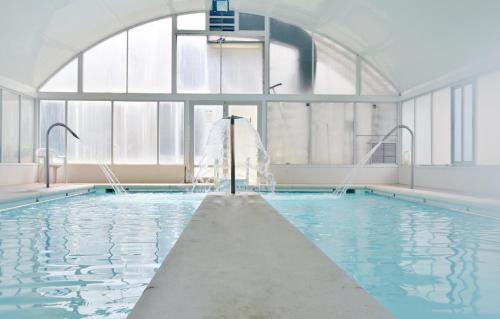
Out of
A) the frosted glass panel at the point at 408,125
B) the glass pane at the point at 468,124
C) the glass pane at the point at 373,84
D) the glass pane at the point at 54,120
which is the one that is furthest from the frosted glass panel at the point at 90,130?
the glass pane at the point at 468,124

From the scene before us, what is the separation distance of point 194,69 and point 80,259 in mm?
9636

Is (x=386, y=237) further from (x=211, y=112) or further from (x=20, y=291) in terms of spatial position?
(x=211, y=112)

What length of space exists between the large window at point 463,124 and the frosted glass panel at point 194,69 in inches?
240

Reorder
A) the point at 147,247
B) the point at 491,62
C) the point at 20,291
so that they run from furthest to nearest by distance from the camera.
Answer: the point at 491,62
the point at 147,247
the point at 20,291

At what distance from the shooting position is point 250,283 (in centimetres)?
196

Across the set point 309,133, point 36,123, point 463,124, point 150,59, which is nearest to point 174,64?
point 150,59

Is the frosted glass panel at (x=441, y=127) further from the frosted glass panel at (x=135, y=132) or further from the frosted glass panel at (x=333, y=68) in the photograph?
the frosted glass panel at (x=135, y=132)

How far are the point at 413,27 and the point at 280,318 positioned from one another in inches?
356

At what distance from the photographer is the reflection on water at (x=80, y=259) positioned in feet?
7.73

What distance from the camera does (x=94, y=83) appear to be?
1233 cm

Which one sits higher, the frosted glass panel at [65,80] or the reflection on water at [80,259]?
the frosted glass panel at [65,80]

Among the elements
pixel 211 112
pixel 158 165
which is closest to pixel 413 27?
pixel 211 112

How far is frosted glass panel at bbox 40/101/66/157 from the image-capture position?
12266 mm

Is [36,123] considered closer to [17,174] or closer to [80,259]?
[17,174]
